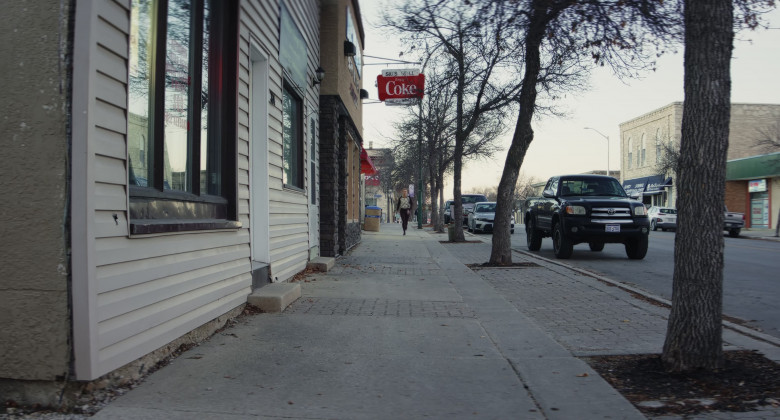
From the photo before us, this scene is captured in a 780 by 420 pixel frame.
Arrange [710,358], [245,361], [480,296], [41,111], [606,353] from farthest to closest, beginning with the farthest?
[480,296]
[606,353]
[245,361]
[710,358]
[41,111]

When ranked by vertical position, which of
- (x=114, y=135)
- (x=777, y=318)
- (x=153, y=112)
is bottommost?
(x=777, y=318)

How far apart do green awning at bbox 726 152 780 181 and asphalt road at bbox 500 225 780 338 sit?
1968cm

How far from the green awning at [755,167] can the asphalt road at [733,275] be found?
64.6 feet

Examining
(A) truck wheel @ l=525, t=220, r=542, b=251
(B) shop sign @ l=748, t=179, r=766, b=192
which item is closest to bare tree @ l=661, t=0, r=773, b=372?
(A) truck wheel @ l=525, t=220, r=542, b=251

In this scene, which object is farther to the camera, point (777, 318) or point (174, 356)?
point (777, 318)

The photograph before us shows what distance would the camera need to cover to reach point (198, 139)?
506 centimetres

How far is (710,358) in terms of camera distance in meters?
3.76

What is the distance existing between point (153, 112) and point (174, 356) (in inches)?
72.5

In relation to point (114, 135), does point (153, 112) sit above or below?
above

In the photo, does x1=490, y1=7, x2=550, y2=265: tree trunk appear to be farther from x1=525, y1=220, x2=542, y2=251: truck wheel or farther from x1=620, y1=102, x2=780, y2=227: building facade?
x1=620, y1=102, x2=780, y2=227: building facade

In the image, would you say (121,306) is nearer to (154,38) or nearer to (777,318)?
(154,38)

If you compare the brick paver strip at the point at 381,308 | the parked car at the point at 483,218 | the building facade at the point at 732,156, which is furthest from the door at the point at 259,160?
the building facade at the point at 732,156

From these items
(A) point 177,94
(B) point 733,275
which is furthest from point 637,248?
(A) point 177,94

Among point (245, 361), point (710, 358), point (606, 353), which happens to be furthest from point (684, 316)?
point (245, 361)
